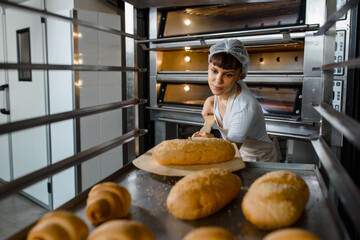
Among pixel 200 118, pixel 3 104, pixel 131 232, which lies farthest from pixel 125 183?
pixel 3 104

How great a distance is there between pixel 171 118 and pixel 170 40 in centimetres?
76

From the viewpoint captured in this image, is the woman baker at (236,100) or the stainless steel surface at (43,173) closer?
the stainless steel surface at (43,173)

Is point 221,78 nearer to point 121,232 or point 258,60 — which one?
point 258,60

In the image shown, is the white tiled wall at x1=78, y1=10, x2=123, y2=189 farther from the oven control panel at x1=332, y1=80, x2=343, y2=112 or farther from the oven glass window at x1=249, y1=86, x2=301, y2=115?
the oven control panel at x1=332, y1=80, x2=343, y2=112

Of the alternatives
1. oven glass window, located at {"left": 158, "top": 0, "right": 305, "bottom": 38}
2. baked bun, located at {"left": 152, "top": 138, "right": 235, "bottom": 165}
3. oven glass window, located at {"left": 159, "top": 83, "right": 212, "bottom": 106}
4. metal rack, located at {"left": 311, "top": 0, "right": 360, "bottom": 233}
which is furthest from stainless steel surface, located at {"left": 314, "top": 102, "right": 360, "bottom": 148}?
oven glass window, located at {"left": 159, "top": 83, "right": 212, "bottom": 106}

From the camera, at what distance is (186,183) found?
0.80 metres

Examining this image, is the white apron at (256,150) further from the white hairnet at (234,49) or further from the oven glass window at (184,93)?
the oven glass window at (184,93)

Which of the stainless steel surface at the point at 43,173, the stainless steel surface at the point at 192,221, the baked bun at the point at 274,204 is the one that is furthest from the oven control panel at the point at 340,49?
the stainless steel surface at the point at 43,173

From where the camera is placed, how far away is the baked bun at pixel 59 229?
1.90 feet

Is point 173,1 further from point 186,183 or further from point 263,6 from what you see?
point 263,6

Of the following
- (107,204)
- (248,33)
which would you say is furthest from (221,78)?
(107,204)

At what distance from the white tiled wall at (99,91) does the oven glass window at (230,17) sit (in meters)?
0.54

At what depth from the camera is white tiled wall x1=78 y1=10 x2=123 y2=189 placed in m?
3.01

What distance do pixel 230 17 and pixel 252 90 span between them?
0.66 meters
